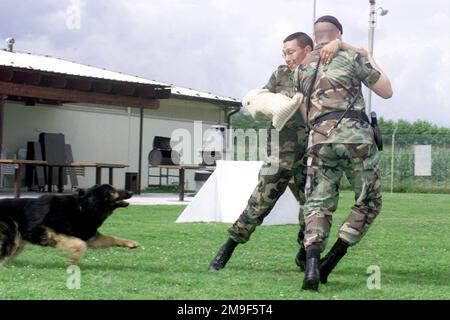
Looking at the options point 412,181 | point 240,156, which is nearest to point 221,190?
point 240,156

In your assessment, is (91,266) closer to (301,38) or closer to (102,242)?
(102,242)

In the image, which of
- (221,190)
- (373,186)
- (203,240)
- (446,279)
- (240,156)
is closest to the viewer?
(373,186)

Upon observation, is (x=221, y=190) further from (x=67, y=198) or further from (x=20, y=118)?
(x=20, y=118)

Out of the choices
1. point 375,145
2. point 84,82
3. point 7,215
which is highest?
point 84,82

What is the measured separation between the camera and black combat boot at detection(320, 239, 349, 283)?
622 cm

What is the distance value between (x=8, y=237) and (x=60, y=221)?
47cm

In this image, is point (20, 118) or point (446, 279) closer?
point (446, 279)

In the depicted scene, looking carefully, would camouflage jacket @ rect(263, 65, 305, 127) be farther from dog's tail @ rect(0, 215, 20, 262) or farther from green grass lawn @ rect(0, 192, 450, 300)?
dog's tail @ rect(0, 215, 20, 262)

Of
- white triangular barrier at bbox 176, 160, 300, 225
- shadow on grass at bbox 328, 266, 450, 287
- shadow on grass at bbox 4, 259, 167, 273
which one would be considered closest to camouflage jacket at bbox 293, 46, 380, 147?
shadow on grass at bbox 328, 266, 450, 287

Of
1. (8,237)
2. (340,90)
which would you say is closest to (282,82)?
(340,90)

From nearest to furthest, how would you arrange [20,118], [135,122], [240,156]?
[20,118] → [135,122] → [240,156]

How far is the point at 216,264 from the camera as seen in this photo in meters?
7.05

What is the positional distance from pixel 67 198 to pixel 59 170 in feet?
48.5

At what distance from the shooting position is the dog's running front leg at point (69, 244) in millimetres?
7043
